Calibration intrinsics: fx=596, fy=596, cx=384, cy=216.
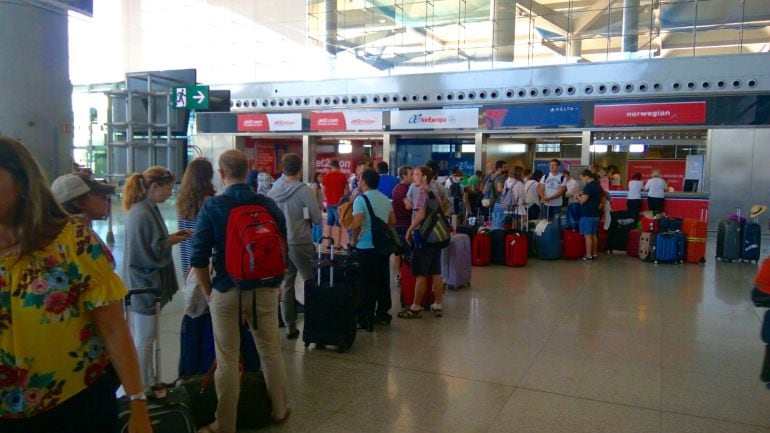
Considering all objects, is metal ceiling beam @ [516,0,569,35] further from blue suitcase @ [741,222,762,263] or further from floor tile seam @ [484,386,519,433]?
floor tile seam @ [484,386,519,433]

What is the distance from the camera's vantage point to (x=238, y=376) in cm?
363

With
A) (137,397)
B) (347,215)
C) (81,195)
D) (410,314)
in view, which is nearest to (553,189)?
(410,314)

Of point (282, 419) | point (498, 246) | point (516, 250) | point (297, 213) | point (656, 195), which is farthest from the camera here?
point (656, 195)

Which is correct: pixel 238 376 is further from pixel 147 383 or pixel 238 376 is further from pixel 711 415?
pixel 711 415

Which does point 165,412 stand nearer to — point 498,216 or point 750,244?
point 498,216

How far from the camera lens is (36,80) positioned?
13.6 feet

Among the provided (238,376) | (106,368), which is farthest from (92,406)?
(238,376)

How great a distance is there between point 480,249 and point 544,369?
554 centimetres

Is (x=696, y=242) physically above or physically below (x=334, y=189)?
below

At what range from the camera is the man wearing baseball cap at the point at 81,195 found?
3154mm

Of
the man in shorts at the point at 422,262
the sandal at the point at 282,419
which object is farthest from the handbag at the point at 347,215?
the sandal at the point at 282,419

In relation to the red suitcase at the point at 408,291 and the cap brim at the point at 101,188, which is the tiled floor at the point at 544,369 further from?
the cap brim at the point at 101,188

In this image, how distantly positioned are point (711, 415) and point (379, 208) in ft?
11.5

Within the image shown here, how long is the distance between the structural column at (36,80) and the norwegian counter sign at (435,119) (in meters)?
15.0
